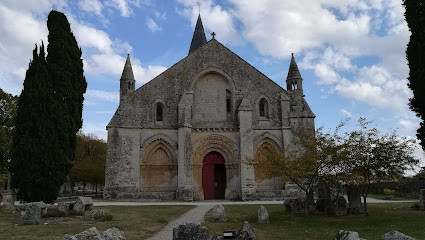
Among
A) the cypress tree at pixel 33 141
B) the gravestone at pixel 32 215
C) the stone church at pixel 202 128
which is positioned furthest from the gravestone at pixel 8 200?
the stone church at pixel 202 128

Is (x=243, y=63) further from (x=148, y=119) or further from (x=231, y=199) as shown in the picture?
(x=231, y=199)

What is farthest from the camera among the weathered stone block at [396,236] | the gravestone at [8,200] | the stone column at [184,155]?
the stone column at [184,155]

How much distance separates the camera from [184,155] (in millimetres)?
24359

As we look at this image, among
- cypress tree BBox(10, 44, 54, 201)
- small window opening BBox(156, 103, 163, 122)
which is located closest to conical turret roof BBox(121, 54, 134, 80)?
small window opening BBox(156, 103, 163, 122)

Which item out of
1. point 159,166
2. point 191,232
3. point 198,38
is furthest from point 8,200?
point 198,38

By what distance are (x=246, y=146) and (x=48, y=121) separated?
13.6 meters

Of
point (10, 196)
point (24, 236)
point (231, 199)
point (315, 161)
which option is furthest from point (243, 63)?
point (24, 236)

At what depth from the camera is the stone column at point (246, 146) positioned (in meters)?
24.0

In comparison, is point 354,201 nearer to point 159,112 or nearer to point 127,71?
point 159,112

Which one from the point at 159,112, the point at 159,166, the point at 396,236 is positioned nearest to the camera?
the point at 396,236

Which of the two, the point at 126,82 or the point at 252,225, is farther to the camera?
the point at 126,82

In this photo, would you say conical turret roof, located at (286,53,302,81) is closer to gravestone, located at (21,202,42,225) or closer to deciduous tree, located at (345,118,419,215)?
deciduous tree, located at (345,118,419,215)

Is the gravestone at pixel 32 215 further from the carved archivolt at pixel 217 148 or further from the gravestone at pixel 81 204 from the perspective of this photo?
Answer: the carved archivolt at pixel 217 148

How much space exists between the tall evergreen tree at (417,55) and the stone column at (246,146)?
1121 cm
